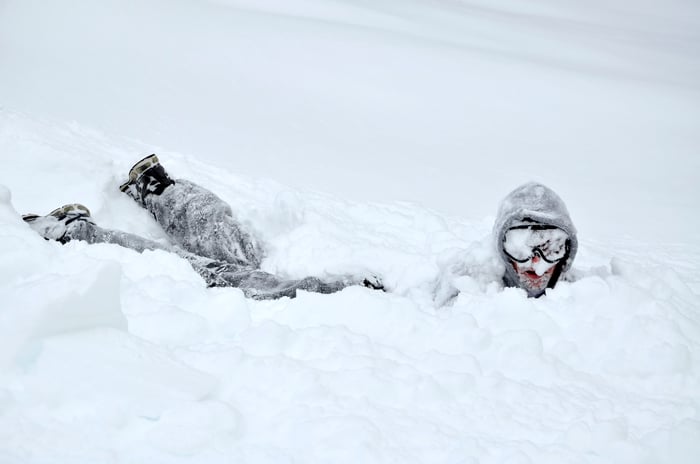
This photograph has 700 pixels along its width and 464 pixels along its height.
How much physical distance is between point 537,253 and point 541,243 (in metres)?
0.05

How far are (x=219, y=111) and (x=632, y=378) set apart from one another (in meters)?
5.57

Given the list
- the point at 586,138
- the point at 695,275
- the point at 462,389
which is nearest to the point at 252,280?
the point at 462,389

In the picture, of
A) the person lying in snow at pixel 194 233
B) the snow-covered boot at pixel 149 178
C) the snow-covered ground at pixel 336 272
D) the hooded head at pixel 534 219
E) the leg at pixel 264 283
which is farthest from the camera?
the snow-covered boot at pixel 149 178

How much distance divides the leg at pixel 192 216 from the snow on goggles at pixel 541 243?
1502 mm

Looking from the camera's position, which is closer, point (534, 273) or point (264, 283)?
point (534, 273)

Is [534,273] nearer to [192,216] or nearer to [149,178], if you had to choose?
[192,216]

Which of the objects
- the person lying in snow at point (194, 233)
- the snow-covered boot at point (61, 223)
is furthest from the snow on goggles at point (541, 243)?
the snow-covered boot at point (61, 223)

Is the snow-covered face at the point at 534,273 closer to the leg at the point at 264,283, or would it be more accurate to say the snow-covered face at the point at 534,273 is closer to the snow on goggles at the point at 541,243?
the snow on goggles at the point at 541,243

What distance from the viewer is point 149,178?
371cm

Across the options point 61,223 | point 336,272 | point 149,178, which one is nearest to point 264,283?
point 336,272

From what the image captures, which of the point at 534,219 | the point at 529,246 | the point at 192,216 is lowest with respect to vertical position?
the point at 192,216

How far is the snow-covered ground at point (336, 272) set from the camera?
1.61 m

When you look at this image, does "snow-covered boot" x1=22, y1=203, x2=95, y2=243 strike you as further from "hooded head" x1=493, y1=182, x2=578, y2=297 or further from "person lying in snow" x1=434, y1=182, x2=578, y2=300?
"hooded head" x1=493, y1=182, x2=578, y2=297

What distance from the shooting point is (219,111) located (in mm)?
6809
